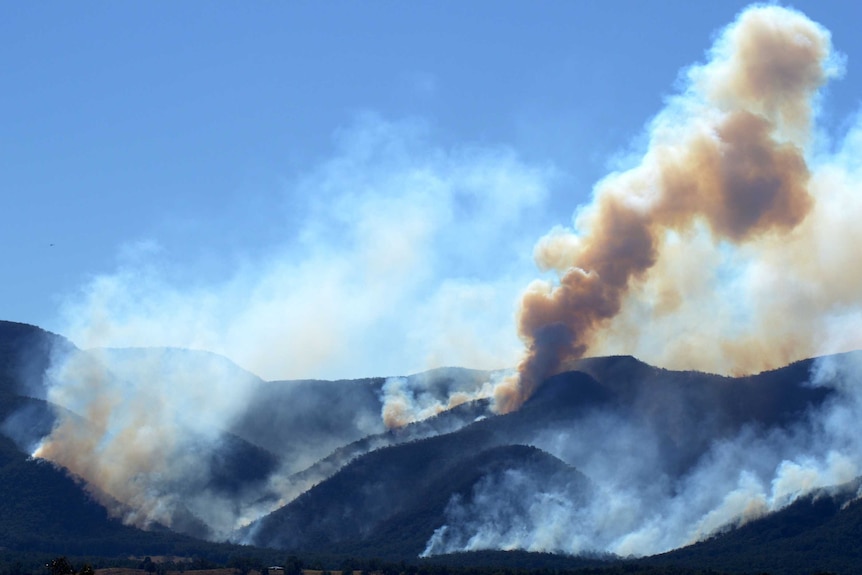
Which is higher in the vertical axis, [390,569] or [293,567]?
[293,567]

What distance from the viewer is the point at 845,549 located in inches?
7746

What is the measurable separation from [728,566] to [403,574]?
1487 inches

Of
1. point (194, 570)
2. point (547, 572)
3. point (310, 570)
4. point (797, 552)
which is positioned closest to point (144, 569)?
point (194, 570)

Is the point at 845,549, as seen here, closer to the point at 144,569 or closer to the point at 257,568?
the point at 257,568

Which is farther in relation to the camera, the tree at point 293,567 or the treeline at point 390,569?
the tree at point 293,567

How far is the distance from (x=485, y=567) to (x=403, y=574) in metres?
10.1

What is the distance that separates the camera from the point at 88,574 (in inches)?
5650

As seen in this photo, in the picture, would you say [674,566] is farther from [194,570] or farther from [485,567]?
[194,570]

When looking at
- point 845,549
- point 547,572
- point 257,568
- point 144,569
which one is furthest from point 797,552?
point 144,569

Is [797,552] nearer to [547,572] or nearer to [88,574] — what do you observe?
[547,572]

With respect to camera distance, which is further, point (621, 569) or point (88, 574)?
point (621, 569)

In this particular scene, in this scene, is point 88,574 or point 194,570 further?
point 194,570

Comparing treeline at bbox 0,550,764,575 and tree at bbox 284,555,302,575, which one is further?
tree at bbox 284,555,302,575

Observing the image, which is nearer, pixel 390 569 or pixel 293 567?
pixel 390 569
